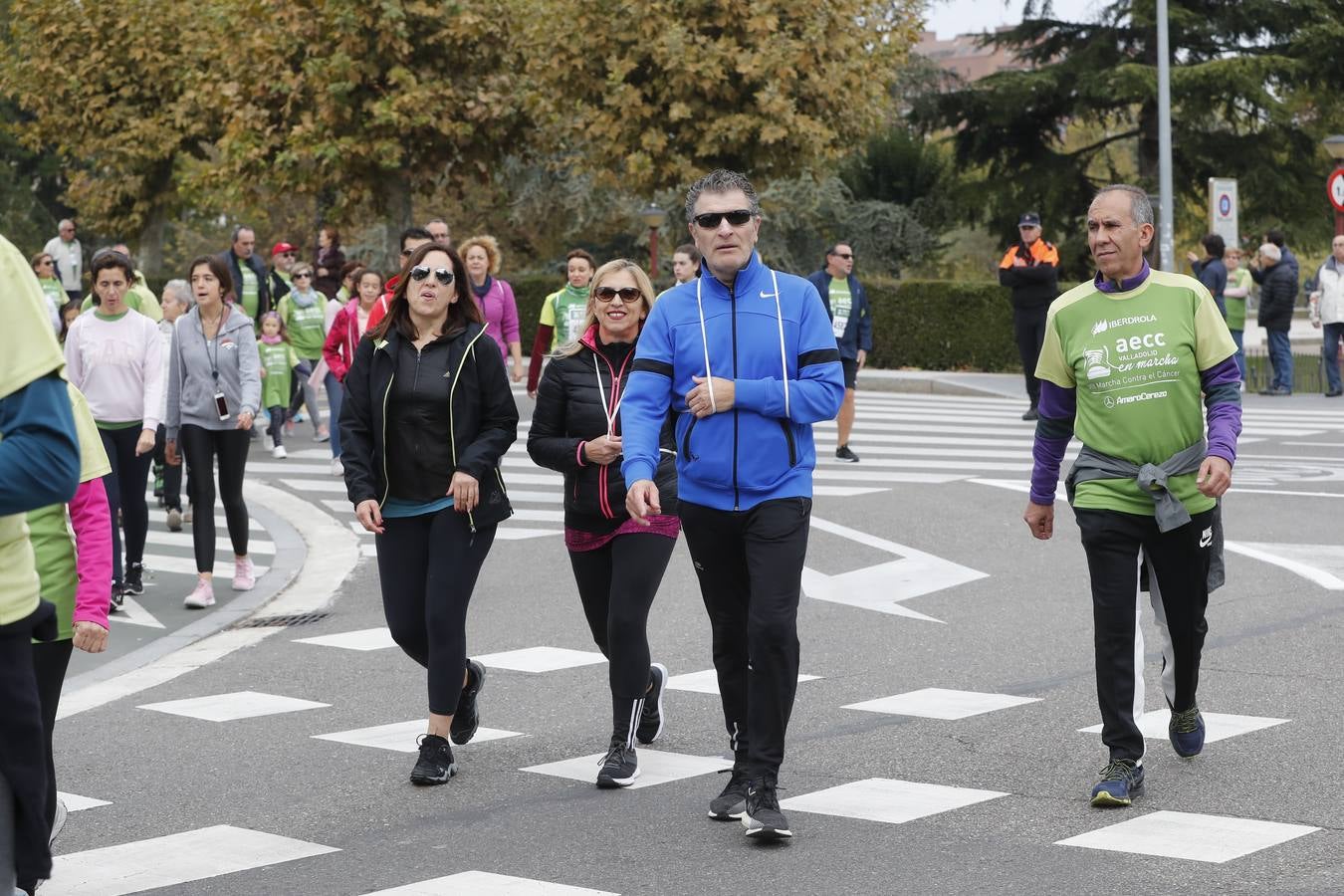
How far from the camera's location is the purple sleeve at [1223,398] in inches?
236

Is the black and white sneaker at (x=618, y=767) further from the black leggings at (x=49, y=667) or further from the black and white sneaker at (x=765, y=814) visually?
the black leggings at (x=49, y=667)

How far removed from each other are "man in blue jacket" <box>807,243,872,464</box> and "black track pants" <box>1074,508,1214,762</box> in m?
10.0

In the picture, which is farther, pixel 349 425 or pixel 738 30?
pixel 738 30

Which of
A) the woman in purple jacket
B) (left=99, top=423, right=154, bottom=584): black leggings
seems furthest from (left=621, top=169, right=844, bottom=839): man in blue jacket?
the woman in purple jacket

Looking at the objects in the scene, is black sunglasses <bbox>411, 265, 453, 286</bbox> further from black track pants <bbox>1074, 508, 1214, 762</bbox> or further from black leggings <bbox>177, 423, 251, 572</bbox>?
black leggings <bbox>177, 423, 251, 572</bbox>

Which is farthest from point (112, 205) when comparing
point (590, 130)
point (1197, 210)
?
point (1197, 210)

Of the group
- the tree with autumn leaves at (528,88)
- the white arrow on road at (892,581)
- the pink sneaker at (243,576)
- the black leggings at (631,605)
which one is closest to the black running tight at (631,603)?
the black leggings at (631,605)

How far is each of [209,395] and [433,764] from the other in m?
4.45

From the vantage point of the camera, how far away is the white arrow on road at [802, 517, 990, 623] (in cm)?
1015

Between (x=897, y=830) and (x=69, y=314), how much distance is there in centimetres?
1531

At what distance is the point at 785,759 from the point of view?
21.9 feet

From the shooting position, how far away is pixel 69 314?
19.3m

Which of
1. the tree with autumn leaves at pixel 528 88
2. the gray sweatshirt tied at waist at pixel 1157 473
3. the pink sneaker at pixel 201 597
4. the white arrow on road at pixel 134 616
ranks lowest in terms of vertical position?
the white arrow on road at pixel 134 616

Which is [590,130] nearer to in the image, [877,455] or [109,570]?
[877,455]
